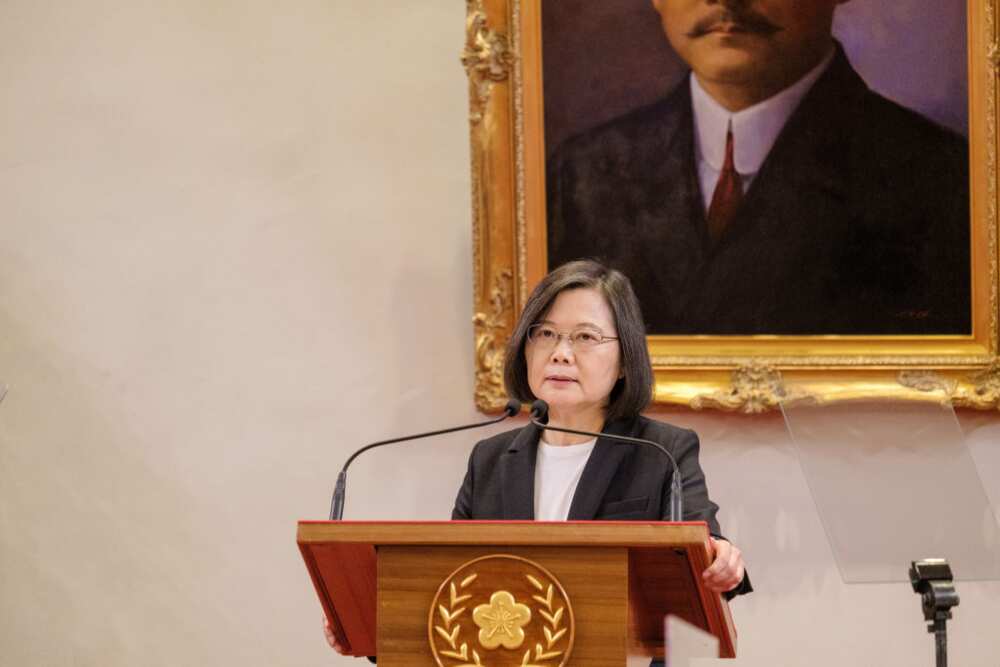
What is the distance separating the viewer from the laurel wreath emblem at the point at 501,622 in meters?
2.40

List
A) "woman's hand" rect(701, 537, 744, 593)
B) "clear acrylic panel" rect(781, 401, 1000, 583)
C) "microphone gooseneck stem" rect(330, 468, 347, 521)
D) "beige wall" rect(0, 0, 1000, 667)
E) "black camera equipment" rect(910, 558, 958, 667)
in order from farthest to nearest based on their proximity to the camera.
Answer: "beige wall" rect(0, 0, 1000, 667) → "clear acrylic panel" rect(781, 401, 1000, 583) → "black camera equipment" rect(910, 558, 958, 667) → "microphone gooseneck stem" rect(330, 468, 347, 521) → "woman's hand" rect(701, 537, 744, 593)

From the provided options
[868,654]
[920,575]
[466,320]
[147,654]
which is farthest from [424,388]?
[920,575]

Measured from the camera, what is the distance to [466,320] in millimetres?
4711

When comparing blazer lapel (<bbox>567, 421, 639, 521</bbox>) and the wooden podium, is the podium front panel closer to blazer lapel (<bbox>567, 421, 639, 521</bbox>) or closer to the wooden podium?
the wooden podium

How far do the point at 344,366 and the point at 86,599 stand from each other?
125cm

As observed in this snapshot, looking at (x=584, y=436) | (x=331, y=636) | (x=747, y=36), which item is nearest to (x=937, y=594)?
(x=584, y=436)

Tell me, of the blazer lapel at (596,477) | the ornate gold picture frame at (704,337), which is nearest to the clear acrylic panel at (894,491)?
the ornate gold picture frame at (704,337)

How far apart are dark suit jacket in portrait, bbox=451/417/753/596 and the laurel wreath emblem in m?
0.67

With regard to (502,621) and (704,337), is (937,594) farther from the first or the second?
(704,337)

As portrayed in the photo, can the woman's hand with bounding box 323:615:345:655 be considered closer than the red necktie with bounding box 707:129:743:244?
Yes

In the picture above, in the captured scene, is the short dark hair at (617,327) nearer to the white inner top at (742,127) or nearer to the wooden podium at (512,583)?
the wooden podium at (512,583)

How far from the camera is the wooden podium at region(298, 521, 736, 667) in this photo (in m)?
2.40

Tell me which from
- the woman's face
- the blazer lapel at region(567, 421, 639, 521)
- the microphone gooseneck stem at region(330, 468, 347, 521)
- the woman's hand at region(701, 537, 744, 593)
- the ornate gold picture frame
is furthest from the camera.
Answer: the ornate gold picture frame

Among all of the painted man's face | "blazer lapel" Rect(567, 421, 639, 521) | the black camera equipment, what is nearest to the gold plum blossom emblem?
"blazer lapel" Rect(567, 421, 639, 521)
